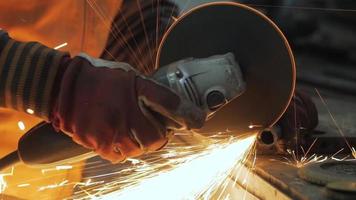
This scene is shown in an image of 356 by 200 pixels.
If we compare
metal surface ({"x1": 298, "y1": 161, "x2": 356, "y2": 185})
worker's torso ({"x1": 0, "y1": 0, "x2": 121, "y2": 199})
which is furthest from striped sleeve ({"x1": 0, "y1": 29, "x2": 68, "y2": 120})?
metal surface ({"x1": 298, "y1": 161, "x2": 356, "y2": 185})

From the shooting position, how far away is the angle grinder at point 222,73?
111cm

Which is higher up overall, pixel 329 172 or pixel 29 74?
pixel 29 74

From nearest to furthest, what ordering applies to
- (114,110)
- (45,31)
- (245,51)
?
(114,110) < (245,51) < (45,31)

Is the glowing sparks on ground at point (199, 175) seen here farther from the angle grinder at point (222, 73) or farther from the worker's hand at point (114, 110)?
the worker's hand at point (114, 110)

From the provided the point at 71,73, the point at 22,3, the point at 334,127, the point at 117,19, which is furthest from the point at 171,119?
the point at 334,127

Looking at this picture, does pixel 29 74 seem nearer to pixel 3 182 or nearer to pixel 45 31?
pixel 45 31

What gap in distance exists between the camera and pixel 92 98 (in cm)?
110

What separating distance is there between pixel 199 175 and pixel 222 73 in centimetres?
48

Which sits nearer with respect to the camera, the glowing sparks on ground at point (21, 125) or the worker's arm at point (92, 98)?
the worker's arm at point (92, 98)

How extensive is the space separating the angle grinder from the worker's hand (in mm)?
55

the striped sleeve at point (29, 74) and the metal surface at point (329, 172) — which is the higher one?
the striped sleeve at point (29, 74)

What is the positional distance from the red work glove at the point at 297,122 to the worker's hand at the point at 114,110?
54cm

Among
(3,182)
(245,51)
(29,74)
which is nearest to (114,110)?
(29,74)

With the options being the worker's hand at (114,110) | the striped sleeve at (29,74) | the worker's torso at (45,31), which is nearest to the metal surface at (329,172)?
the worker's hand at (114,110)
